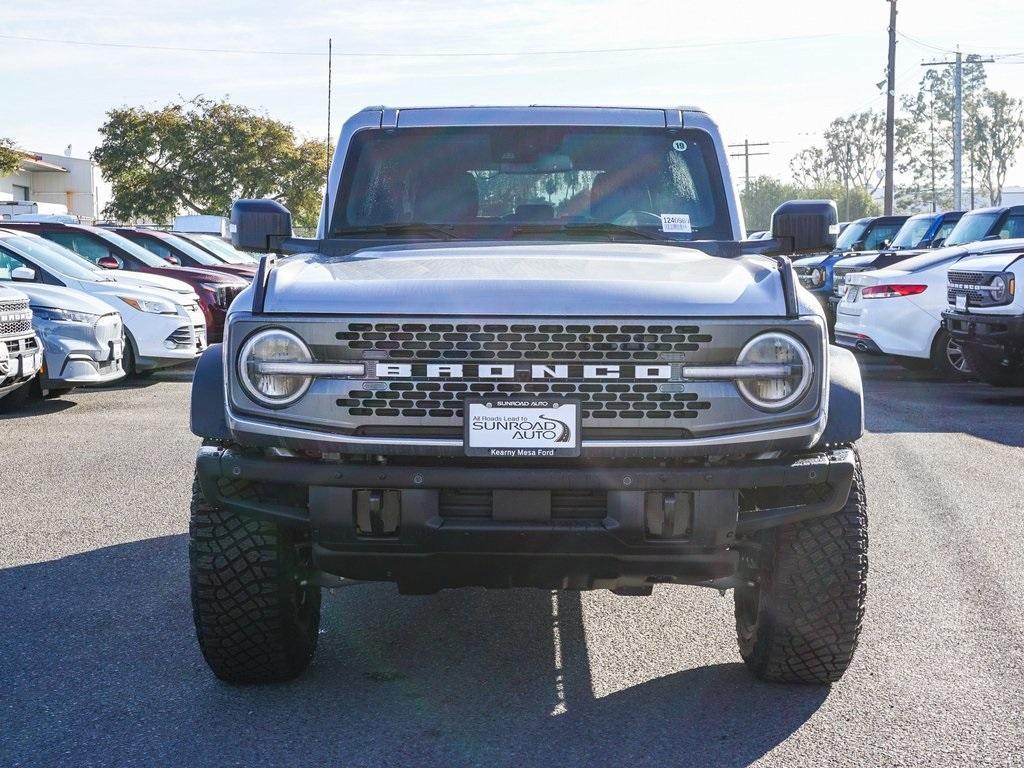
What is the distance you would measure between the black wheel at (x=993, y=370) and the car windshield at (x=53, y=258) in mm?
8660

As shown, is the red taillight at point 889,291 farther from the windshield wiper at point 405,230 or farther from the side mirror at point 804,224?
the windshield wiper at point 405,230

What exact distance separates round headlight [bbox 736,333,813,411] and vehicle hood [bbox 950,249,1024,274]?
915 centimetres

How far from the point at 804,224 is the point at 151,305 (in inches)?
413

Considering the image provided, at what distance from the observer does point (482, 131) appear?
5.77 meters

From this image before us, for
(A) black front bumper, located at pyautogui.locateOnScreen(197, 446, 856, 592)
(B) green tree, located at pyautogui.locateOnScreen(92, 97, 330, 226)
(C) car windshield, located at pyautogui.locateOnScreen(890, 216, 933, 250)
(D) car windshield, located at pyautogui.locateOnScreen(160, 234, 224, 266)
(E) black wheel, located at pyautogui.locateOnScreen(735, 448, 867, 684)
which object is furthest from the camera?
(B) green tree, located at pyautogui.locateOnScreen(92, 97, 330, 226)

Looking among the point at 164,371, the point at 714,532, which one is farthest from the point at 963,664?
the point at 164,371

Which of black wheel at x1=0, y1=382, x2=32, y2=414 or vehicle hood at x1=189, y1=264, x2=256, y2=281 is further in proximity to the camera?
vehicle hood at x1=189, y1=264, x2=256, y2=281

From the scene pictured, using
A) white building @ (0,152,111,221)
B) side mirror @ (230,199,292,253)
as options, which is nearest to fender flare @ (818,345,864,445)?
side mirror @ (230,199,292,253)

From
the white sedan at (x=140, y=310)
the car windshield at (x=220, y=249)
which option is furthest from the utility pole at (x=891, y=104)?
the white sedan at (x=140, y=310)

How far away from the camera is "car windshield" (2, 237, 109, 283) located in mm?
13906

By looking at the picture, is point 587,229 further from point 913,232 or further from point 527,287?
point 913,232

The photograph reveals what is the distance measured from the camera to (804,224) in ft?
17.4

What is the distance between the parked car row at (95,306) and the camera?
36.9ft

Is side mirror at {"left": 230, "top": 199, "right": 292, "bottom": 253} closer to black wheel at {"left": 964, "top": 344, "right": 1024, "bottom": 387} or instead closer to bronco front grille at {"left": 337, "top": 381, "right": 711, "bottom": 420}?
bronco front grille at {"left": 337, "top": 381, "right": 711, "bottom": 420}
